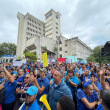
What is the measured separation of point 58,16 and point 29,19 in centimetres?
1955

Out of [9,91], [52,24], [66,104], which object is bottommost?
[9,91]

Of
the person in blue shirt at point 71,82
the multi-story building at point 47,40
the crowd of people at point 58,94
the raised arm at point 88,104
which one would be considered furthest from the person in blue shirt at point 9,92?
the multi-story building at point 47,40

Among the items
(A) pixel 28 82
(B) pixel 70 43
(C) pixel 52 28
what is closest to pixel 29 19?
(C) pixel 52 28

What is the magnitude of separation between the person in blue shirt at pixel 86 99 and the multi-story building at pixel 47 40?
30.1m

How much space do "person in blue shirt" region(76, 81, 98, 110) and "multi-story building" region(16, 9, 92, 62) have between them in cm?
3013

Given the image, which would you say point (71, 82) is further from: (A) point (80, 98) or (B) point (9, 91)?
(B) point (9, 91)

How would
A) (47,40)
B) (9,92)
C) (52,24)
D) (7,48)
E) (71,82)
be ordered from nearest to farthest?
(9,92)
(71,82)
(47,40)
(7,48)
(52,24)

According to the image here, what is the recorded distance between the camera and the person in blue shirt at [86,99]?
1644mm

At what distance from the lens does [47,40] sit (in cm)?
3481

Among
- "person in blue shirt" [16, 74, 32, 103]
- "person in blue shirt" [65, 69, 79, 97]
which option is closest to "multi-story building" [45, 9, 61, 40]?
"person in blue shirt" [65, 69, 79, 97]

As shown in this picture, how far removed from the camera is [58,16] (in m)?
47.6

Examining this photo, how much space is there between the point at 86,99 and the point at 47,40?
34.5 metres

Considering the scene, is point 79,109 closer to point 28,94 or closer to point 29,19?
point 28,94

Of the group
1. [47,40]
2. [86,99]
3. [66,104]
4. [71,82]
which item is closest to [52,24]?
[47,40]
